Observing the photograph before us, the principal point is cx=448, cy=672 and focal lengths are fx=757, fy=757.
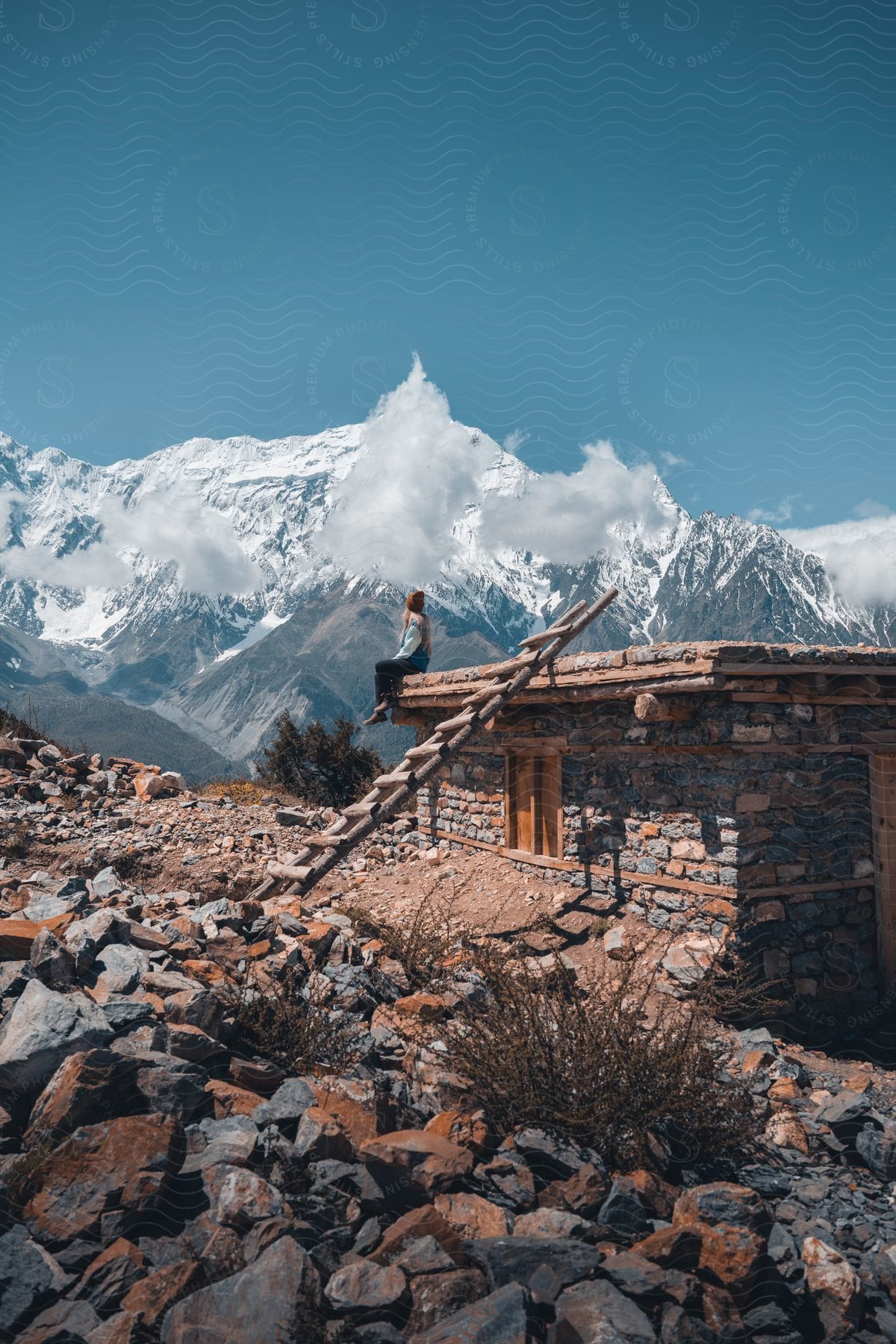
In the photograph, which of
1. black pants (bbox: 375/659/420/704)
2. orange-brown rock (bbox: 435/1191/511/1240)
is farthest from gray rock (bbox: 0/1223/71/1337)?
black pants (bbox: 375/659/420/704)

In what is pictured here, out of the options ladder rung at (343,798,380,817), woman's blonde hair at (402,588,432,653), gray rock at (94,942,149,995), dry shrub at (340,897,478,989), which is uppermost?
woman's blonde hair at (402,588,432,653)

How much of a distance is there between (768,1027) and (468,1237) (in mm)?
4739

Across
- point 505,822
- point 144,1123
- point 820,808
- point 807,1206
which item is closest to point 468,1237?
point 144,1123

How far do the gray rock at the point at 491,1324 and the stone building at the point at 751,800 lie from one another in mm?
4766

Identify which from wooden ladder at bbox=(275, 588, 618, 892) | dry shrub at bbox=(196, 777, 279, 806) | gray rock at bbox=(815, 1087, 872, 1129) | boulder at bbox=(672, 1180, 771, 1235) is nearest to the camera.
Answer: boulder at bbox=(672, 1180, 771, 1235)

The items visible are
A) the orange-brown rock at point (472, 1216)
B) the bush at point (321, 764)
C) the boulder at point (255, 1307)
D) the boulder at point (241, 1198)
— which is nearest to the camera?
the boulder at point (255, 1307)

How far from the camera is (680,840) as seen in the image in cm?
751

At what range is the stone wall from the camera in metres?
7.15

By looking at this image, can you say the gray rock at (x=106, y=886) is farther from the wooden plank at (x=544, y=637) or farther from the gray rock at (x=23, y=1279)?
the wooden plank at (x=544, y=637)

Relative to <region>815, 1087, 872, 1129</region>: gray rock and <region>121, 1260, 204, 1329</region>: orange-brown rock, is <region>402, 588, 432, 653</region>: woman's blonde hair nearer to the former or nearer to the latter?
<region>815, 1087, 872, 1129</region>: gray rock

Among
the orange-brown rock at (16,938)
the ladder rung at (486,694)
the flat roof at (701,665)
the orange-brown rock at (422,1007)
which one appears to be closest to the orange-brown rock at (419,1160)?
the orange-brown rock at (422,1007)

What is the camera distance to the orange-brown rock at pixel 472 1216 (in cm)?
338

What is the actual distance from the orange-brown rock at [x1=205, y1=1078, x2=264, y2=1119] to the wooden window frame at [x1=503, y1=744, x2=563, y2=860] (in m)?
5.38

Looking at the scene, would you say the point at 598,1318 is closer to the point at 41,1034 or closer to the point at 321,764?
the point at 41,1034
